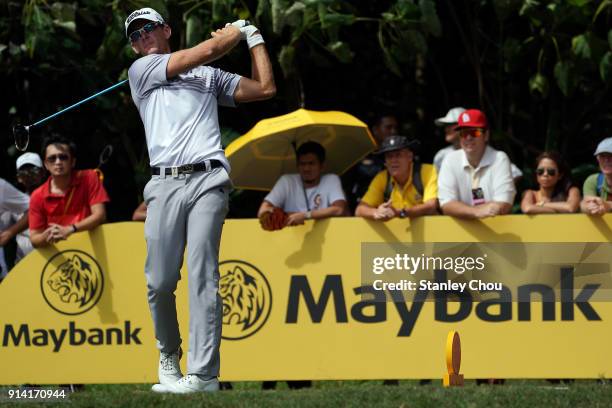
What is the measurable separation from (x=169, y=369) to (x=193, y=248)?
0.67m

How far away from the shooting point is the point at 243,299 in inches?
362

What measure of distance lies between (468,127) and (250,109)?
9.30 ft

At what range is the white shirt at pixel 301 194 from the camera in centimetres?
962

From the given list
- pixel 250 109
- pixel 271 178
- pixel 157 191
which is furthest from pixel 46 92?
pixel 157 191

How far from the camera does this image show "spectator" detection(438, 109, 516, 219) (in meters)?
9.16

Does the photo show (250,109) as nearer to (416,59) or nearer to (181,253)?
(416,59)

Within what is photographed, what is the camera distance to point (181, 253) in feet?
23.3

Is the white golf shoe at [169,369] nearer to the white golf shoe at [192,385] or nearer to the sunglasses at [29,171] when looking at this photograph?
the white golf shoe at [192,385]

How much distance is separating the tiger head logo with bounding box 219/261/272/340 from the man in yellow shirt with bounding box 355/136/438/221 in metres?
0.89

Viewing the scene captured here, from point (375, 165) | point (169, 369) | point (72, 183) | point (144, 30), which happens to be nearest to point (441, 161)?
point (375, 165)

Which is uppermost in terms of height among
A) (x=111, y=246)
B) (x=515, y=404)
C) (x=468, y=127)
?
(x=468, y=127)

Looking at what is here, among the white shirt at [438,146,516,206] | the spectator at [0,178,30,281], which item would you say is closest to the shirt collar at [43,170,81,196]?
the spectator at [0,178,30,281]

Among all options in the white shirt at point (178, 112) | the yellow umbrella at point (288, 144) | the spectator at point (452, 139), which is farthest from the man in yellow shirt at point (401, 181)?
the white shirt at point (178, 112)

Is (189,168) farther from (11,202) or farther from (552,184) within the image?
(11,202)
